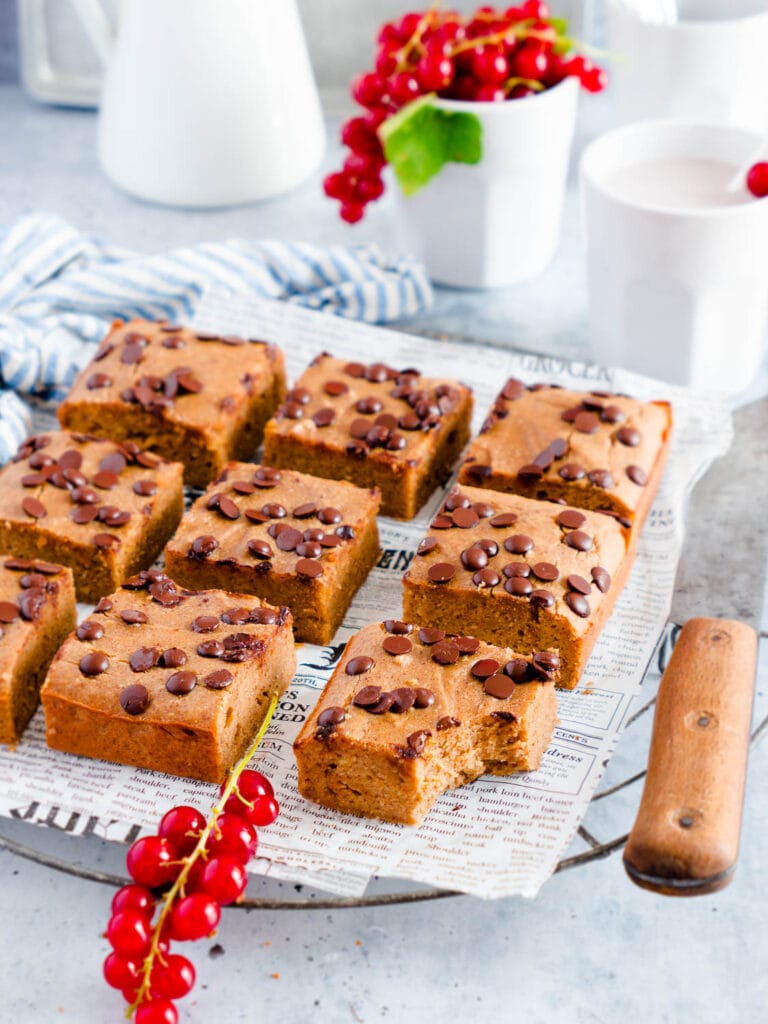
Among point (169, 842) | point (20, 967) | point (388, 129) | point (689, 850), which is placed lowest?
point (20, 967)

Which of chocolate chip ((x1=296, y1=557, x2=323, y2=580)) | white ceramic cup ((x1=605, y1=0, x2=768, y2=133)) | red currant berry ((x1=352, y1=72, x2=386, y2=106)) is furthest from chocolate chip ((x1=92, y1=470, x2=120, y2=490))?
white ceramic cup ((x1=605, y1=0, x2=768, y2=133))

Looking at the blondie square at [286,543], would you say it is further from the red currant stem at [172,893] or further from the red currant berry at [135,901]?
the red currant berry at [135,901]

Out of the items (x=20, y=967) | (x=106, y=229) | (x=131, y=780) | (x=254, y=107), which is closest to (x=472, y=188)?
(x=254, y=107)

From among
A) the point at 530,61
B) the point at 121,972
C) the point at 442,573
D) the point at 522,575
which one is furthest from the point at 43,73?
the point at 121,972

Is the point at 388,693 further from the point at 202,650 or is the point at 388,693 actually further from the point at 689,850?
the point at 689,850

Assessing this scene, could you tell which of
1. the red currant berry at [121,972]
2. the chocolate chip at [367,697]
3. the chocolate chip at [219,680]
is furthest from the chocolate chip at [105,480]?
the red currant berry at [121,972]

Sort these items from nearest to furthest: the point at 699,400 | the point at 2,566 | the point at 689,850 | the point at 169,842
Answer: the point at 689,850 < the point at 169,842 < the point at 2,566 < the point at 699,400

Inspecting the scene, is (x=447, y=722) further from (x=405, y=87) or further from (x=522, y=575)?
(x=405, y=87)
